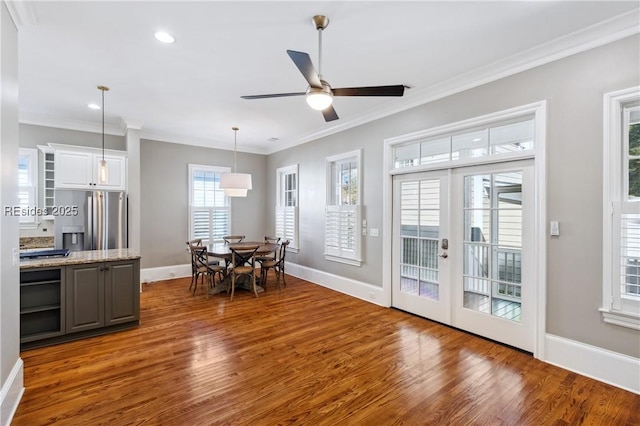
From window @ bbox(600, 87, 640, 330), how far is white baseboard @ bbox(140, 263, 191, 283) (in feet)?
22.2

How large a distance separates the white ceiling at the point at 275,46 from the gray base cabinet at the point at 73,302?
7.64 feet

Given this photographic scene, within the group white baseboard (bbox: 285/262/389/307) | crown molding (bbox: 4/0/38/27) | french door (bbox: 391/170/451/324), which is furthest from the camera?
white baseboard (bbox: 285/262/389/307)

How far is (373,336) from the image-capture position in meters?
3.56

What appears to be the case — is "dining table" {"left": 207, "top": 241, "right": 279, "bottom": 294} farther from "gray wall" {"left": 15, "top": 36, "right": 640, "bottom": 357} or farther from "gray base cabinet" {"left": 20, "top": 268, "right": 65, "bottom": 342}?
"gray base cabinet" {"left": 20, "top": 268, "right": 65, "bottom": 342}

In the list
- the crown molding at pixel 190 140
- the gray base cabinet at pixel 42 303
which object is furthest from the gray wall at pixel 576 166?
the crown molding at pixel 190 140

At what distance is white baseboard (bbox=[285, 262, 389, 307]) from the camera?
188 inches

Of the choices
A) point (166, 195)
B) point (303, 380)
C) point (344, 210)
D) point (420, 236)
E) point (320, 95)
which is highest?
point (320, 95)

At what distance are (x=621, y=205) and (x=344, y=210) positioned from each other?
11.7 ft

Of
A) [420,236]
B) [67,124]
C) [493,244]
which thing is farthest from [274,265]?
[67,124]

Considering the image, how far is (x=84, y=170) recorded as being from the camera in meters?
5.10

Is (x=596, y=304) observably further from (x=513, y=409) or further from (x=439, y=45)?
(x=439, y=45)

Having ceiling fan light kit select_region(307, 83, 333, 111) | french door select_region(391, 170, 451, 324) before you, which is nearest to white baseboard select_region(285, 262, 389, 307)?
french door select_region(391, 170, 451, 324)

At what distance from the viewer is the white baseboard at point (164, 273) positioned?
6133mm

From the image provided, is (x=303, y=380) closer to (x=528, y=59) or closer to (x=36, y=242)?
(x=528, y=59)
